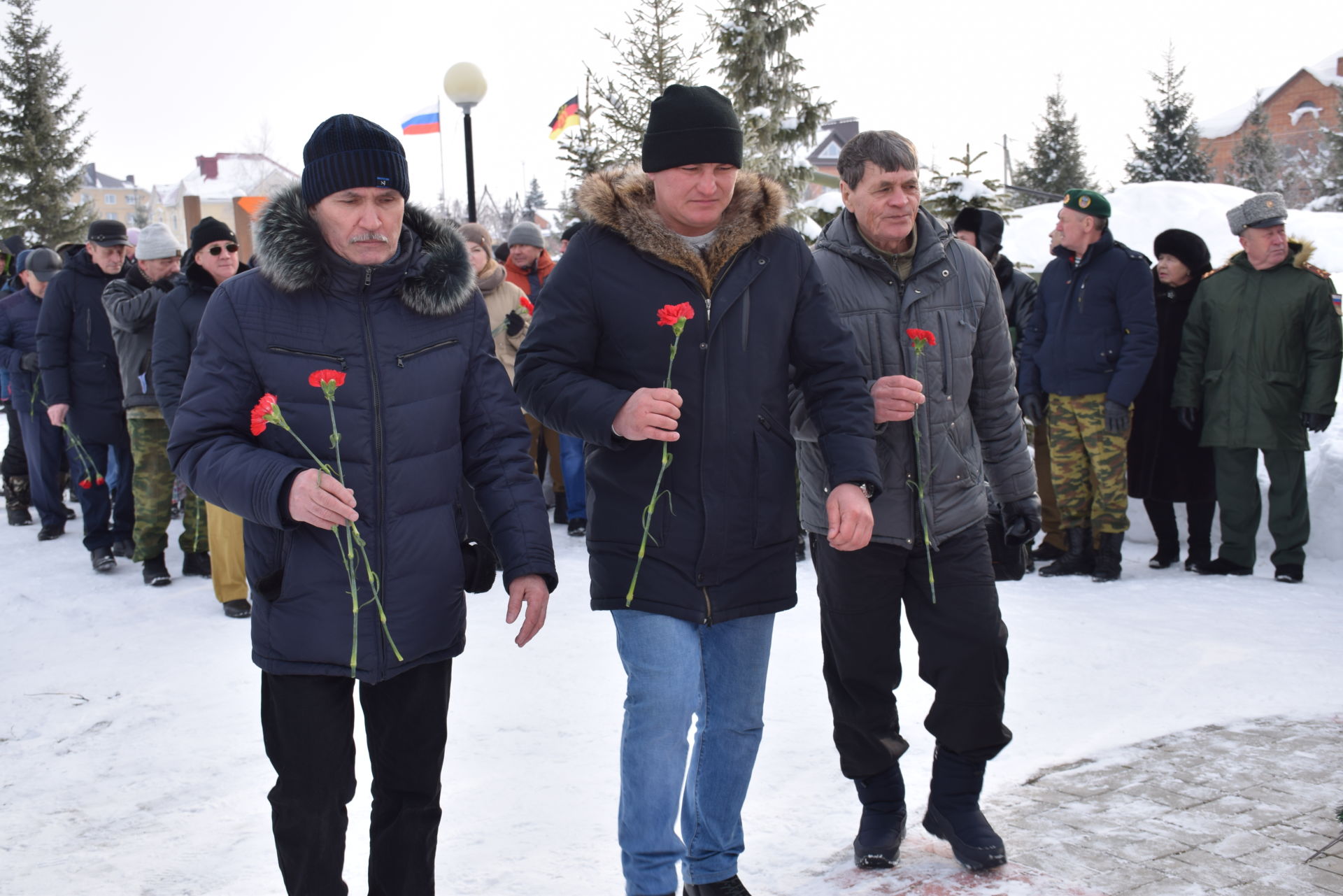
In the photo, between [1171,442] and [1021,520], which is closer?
[1021,520]

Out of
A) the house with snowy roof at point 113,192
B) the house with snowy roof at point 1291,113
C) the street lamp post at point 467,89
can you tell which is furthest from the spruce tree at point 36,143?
the house with snowy roof at point 113,192

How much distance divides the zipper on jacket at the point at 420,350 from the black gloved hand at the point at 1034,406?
226 inches

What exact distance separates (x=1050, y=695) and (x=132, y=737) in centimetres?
400

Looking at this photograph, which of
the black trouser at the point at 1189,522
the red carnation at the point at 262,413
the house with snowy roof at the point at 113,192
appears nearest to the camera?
the red carnation at the point at 262,413

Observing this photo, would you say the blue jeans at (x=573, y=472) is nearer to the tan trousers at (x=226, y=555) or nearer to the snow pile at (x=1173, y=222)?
the tan trousers at (x=226, y=555)

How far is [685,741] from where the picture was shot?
10.0ft

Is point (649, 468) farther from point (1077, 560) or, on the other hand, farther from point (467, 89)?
point (467, 89)

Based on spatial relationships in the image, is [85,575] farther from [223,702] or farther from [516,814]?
[516,814]

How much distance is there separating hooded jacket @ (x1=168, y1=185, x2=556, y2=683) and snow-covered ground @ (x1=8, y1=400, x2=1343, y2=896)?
1.08 m

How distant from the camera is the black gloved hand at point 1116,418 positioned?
7.17 metres

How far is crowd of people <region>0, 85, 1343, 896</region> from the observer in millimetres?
2686

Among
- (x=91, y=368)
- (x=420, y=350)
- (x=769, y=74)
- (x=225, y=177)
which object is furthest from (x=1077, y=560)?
(x=225, y=177)

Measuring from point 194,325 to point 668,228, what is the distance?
160 inches

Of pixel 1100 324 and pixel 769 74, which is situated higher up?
pixel 769 74
